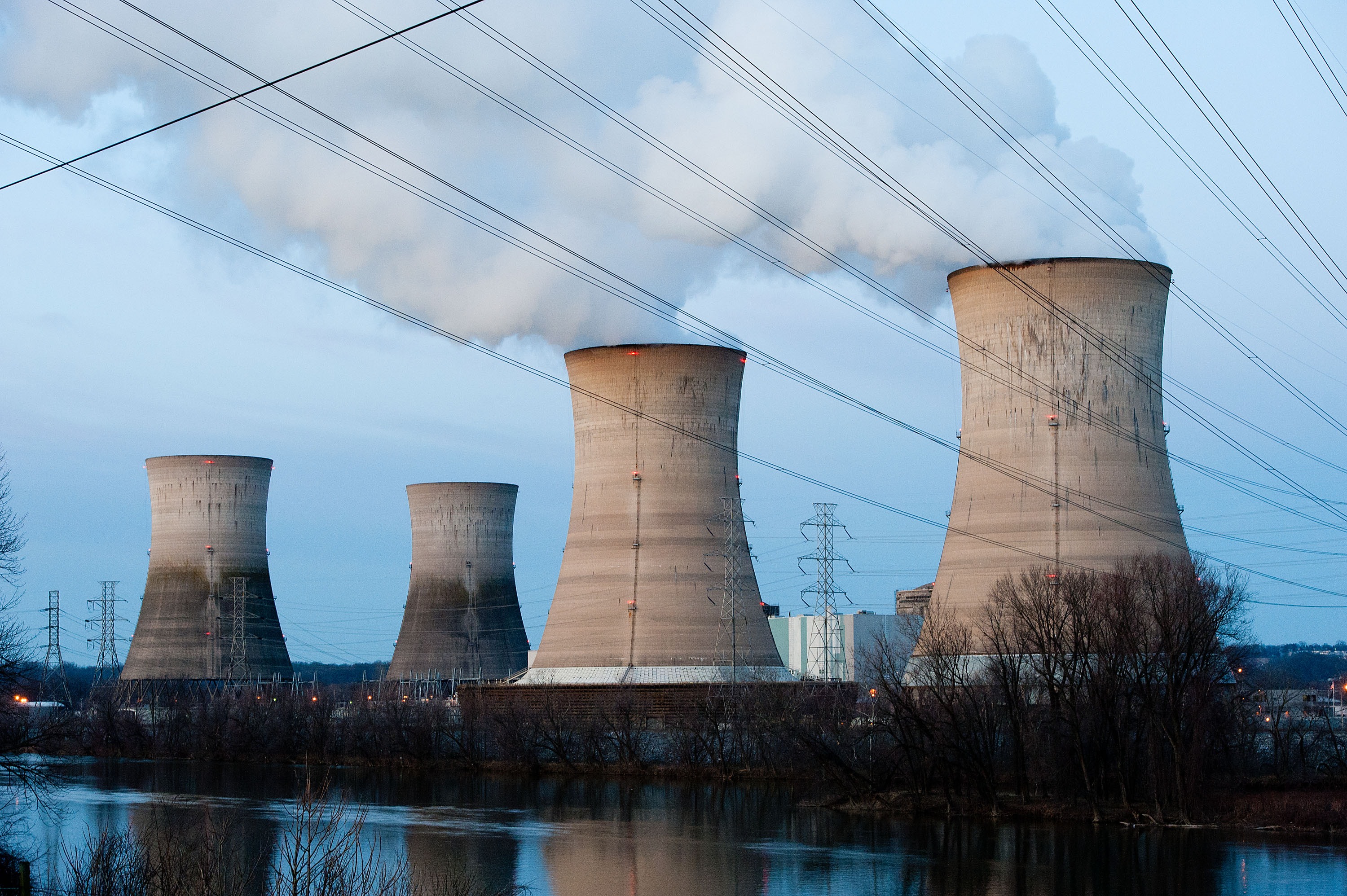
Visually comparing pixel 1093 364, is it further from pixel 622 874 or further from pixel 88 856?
pixel 88 856

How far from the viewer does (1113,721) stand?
59.3 feet

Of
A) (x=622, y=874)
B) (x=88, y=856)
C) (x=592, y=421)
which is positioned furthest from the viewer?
(x=592, y=421)

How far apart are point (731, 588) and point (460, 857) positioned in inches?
421

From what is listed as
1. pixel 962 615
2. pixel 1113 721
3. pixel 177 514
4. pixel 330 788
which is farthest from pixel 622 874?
pixel 177 514

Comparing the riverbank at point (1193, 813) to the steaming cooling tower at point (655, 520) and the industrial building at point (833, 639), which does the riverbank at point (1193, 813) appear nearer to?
the steaming cooling tower at point (655, 520)

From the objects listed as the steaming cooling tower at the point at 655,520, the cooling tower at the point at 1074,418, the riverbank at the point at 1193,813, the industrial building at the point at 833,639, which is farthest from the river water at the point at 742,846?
the industrial building at the point at 833,639

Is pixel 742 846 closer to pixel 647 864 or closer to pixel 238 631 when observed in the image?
pixel 647 864

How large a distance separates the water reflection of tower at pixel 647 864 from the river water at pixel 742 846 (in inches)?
1.2

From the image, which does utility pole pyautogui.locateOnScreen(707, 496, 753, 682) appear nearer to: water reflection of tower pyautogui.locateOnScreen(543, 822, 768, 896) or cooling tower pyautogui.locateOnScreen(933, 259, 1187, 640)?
cooling tower pyautogui.locateOnScreen(933, 259, 1187, 640)

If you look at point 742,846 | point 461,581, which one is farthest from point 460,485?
point 742,846

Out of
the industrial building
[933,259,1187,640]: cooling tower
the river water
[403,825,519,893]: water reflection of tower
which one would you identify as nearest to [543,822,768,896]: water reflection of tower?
the river water

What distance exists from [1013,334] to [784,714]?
6607mm

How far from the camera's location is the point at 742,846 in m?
15.6

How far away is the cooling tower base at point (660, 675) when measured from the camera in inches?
993
